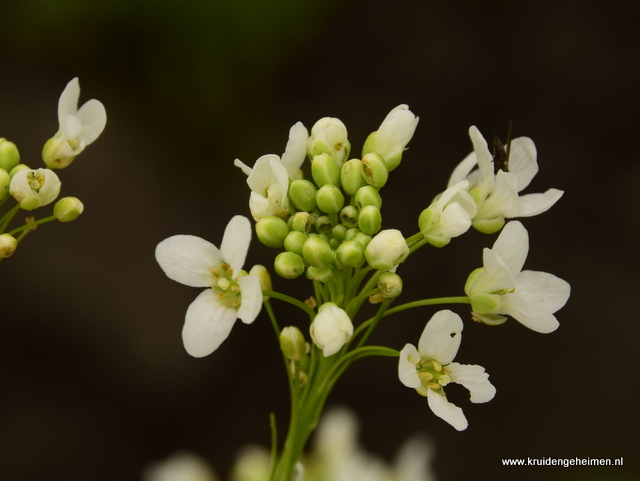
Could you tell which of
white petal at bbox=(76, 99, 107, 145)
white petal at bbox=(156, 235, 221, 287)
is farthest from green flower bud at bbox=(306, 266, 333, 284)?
white petal at bbox=(76, 99, 107, 145)

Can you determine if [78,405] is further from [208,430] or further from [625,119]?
[625,119]

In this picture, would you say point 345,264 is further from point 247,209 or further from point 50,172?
point 247,209

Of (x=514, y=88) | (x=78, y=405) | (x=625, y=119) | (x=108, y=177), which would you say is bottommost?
(x=78, y=405)

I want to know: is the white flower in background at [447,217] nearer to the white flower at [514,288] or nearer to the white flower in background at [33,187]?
the white flower at [514,288]

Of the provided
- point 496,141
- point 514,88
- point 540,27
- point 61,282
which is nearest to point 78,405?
point 61,282

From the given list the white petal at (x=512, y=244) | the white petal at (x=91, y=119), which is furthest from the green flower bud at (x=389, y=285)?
the white petal at (x=91, y=119)
